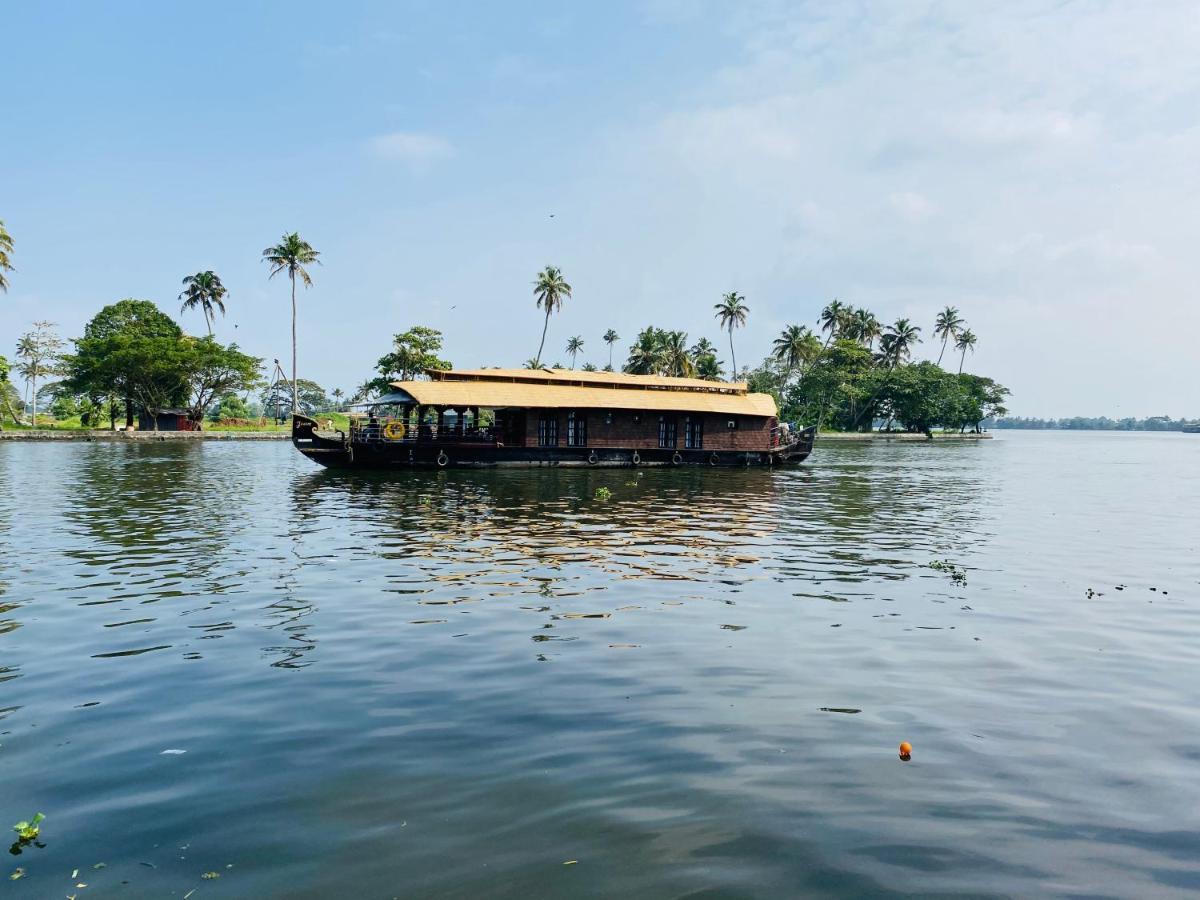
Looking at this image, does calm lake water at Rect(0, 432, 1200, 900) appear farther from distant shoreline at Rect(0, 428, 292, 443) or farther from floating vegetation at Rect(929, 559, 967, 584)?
distant shoreline at Rect(0, 428, 292, 443)

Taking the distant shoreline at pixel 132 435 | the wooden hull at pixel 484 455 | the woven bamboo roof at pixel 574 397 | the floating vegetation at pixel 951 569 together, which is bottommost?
the floating vegetation at pixel 951 569

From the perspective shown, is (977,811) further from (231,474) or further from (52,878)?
(231,474)

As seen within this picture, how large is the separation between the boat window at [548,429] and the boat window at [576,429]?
63cm

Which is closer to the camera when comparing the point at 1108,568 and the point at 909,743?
the point at 909,743

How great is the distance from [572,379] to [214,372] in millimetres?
55564

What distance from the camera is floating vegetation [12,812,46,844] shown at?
461cm

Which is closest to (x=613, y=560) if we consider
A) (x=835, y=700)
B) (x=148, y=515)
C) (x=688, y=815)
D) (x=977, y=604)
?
(x=977, y=604)

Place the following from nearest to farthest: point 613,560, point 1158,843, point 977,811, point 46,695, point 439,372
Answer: point 1158,843 < point 977,811 < point 46,695 < point 613,560 < point 439,372

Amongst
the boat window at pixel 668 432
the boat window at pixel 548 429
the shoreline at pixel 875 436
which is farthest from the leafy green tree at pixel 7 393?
the shoreline at pixel 875 436

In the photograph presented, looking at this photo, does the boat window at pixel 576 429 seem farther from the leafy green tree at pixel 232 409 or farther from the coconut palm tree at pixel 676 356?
the leafy green tree at pixel 232 409

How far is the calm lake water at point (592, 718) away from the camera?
4.46 m

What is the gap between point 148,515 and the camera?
781 inches

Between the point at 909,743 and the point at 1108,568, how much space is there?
36.6ft

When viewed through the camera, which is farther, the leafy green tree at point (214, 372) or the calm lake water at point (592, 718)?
the leafy green tree at point (214, 372)
